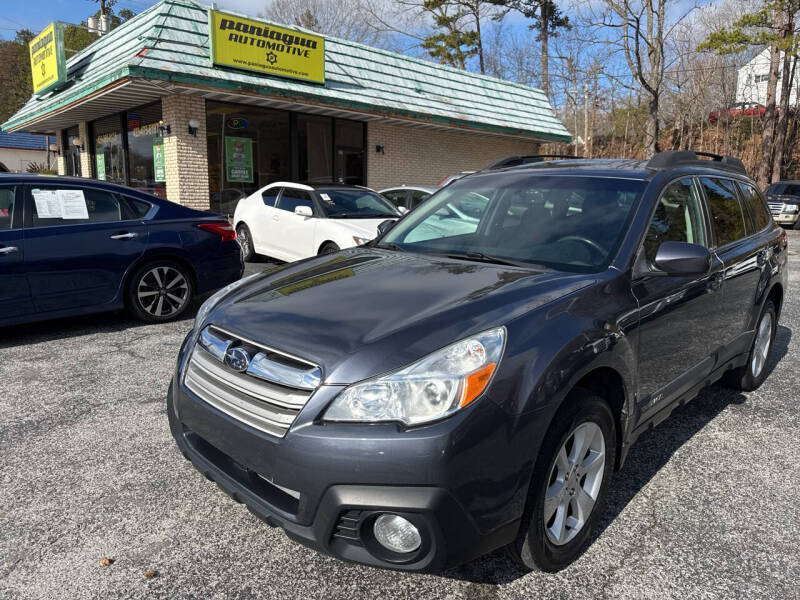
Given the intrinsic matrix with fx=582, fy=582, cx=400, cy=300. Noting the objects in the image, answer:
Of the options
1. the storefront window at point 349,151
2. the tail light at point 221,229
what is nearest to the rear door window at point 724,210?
the tail light at point 221,229

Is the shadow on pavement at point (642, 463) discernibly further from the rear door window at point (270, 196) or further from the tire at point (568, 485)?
the rear door window at point (270, 196)

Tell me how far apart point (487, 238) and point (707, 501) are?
1.74 m

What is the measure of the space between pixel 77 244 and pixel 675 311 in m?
5.13

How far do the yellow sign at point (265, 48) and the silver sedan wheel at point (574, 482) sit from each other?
11.4 meters

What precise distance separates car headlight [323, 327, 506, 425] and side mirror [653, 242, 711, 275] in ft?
4.01

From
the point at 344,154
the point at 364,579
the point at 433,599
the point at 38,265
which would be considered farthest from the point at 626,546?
the point at 344,154

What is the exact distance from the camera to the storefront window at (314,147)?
14.4m

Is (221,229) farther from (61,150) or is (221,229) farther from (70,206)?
(61,150)

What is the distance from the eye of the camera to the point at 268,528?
2607mm

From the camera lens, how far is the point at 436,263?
2.93m

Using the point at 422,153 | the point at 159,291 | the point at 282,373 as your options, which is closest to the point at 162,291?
the point at 159,291

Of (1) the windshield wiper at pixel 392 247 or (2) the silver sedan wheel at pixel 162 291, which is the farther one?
(2) the silver sedan wheel at pixel 162 291

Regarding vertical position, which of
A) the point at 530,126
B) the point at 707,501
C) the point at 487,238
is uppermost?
the point at 530,126

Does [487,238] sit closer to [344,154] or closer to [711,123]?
[344,154]
